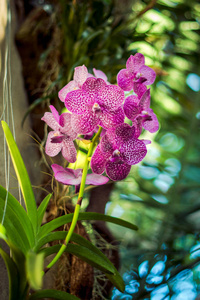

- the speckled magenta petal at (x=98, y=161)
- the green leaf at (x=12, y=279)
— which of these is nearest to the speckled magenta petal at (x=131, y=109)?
the speckled magenta petal at (x=98, y=161)

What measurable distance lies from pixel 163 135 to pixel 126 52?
0.51m

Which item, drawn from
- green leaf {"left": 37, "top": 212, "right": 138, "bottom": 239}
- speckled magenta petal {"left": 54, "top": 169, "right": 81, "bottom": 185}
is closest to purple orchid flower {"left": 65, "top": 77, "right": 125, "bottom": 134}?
speckled magenta petal {"left": 54, "top": 169, "right": 81, "bottom": 185}

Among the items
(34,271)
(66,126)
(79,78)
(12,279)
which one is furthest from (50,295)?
(79,78)

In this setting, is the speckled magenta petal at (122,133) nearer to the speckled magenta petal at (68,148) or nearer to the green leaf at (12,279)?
the speckled magenta petal at (68,148)

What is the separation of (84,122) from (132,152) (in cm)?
12

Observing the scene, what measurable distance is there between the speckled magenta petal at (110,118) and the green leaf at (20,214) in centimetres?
26

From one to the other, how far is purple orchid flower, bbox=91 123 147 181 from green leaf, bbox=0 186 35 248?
19 cm

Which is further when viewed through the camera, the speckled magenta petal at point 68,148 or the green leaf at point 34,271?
the speckled magenta petal at point 68,148

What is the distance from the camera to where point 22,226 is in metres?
0.57

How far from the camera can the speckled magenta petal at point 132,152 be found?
531 millimetres

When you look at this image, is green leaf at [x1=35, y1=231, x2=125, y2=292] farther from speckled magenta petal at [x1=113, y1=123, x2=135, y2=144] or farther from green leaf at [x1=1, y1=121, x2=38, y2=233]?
speckled magenta petal at [x1=113, y1=123, x2=135, y2=144]

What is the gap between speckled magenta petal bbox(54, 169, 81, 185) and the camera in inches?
22.3

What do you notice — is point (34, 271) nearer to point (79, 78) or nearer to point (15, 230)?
point (15, 230)

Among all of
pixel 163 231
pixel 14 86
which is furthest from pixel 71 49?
pixel 163 231
